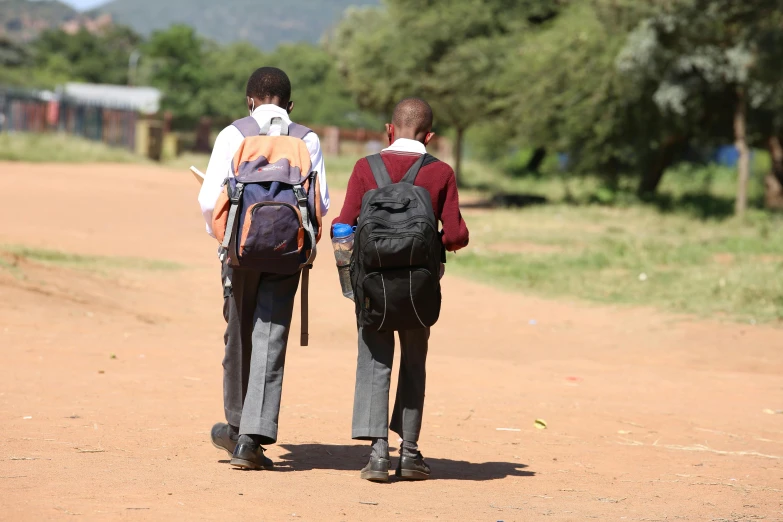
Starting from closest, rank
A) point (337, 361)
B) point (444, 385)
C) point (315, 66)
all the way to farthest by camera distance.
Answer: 1. point (444, 385)
2. point (337, 361)
3. point (315, 66)

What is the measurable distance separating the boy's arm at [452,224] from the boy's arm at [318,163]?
53cm

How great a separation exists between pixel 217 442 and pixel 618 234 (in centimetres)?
1622

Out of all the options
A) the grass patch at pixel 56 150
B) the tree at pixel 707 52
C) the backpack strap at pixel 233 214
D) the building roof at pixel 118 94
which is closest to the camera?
the backpack strap at pixel 233 214

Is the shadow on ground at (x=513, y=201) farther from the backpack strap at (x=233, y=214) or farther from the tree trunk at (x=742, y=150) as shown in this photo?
the backpack strap at (x=233, y=214)

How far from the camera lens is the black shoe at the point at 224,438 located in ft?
16.3

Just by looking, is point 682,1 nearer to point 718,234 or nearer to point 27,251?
point 718,234

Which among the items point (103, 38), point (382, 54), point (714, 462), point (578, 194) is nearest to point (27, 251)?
point (714, 462)

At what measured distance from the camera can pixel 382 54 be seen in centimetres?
3038

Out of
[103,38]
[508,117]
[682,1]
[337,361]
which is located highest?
[103,38]

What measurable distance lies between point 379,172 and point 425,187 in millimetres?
214

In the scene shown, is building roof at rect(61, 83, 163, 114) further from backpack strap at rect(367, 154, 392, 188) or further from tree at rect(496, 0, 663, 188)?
backpack strap at rect(367, 154, 392, 188)

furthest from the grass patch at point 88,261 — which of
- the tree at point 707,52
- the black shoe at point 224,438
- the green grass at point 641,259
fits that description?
the tree at point 707,52

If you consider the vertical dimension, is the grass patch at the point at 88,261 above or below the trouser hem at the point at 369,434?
below

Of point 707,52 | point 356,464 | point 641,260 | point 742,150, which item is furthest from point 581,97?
point 356,464
